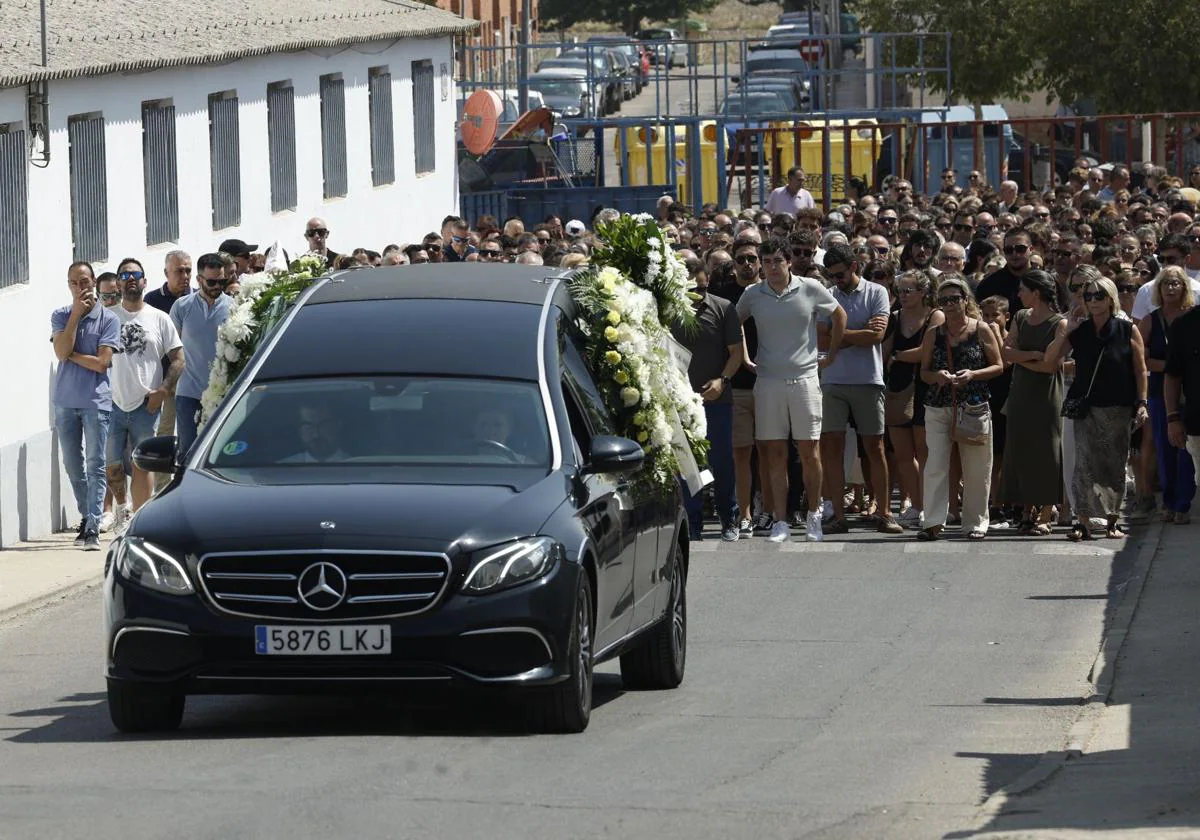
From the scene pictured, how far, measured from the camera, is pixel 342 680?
9383 mm

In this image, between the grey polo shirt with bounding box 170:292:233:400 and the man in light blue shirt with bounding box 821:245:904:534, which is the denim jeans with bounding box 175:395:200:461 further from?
the man in light blue shirt with bounding box 821:245:904:534

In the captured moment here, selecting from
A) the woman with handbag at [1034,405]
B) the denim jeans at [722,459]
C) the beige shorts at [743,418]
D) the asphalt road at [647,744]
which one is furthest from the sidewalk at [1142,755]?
the beige shorts at [743,418]

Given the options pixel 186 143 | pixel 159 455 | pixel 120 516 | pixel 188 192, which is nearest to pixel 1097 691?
pixel 159 455

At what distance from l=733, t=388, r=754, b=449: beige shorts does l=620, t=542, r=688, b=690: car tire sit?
21.2 feet

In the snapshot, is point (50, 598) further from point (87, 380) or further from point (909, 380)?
point (909, 380)

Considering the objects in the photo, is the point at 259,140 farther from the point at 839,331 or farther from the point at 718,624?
the point at 718,624

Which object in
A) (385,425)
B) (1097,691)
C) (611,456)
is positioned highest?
(385,425)

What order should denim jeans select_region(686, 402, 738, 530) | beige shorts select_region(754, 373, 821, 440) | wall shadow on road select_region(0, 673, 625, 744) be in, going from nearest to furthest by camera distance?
wall shadow on road select_region(0, 673, 625, 744) < beige shorts select_region(754, 373, 821, 440) < denim jeans select_region(686, 402, 738, 530)

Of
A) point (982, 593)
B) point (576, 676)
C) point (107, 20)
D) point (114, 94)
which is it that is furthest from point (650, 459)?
point (107, 20)

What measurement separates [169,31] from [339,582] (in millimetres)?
17125

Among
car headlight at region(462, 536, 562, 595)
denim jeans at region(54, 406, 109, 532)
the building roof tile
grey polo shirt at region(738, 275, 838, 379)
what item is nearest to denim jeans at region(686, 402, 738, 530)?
grey polo shirt at region(738, 275, 838, 379)

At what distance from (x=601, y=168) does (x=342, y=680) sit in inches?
1352

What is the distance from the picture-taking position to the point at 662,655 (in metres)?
11.5

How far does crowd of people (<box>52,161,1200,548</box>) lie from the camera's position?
57.0 ft
